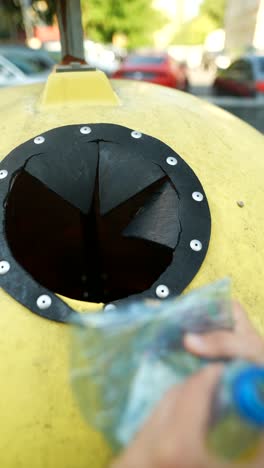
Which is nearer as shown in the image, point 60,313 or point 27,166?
point 60,313

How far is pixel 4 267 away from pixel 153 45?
34.7 metres

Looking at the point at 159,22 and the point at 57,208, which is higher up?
the point at 57,208

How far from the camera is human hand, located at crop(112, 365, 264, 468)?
0.48 metres

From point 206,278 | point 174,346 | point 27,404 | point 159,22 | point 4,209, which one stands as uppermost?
point 174,346

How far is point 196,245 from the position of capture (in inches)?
45.8

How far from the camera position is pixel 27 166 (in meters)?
1.26

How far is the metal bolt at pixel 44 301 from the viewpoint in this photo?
1036 mm

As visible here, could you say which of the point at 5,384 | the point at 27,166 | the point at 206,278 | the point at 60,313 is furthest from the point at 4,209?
the point at 206,278

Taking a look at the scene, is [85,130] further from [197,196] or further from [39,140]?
[197,196]

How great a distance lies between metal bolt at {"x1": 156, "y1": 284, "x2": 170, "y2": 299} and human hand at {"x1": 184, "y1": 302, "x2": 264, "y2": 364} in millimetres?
420

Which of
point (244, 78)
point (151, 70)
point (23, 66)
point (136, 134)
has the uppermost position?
point (136, 134)

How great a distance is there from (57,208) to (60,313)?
0.60m

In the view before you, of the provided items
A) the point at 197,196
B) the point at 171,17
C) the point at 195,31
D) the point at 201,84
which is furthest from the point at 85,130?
the point at 171,17

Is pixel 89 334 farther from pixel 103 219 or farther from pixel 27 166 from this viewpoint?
pixel 103 219
